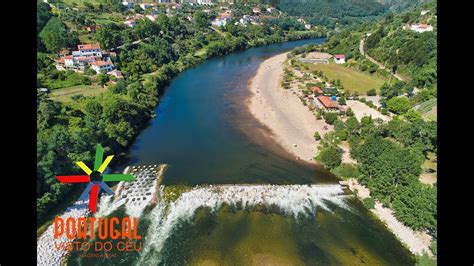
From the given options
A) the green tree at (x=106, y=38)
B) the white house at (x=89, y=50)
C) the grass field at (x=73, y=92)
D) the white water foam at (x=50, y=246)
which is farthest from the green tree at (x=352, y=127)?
the green tree at (x=106, y=38)

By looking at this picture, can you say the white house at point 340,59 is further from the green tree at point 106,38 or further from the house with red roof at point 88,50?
the house with red roof at point 88,50

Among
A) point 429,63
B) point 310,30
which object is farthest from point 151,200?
point 310,30

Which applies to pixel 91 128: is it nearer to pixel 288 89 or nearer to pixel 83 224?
pixel 83 224

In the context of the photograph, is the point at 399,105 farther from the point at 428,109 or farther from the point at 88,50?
the point at 88,50

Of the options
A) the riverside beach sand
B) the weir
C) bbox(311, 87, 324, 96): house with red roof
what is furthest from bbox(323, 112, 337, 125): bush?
the weir

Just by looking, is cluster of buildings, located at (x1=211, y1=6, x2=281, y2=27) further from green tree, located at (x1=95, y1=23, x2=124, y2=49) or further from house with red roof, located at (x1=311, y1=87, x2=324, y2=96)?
house with red roof, located at (x1=311, y1=87, x2=324, y2=96)
